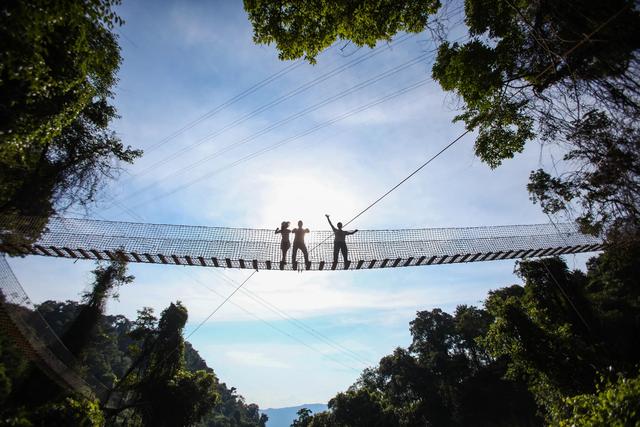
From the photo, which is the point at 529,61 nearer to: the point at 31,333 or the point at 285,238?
the point at 285,238

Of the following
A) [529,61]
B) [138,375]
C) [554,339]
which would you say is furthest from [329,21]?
[138,375]

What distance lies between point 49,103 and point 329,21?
6.66 m

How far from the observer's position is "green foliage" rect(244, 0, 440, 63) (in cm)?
736

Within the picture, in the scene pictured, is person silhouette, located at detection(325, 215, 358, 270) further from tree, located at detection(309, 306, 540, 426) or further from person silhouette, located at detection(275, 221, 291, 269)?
tree, located at detection(309, 306, 540, 426)

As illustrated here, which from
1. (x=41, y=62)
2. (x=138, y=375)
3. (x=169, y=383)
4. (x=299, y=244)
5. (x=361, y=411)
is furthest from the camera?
(x=361, y=411)

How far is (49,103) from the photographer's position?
7102 millimetres

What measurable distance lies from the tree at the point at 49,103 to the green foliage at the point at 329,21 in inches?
132

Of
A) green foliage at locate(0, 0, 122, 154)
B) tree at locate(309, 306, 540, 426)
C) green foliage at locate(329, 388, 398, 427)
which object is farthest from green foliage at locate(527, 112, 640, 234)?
green foliage at locate(329, 388, 398, 427)

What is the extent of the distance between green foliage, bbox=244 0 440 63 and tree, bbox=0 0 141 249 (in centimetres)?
335

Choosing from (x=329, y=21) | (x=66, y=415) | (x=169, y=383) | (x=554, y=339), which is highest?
(x=329, y=21)

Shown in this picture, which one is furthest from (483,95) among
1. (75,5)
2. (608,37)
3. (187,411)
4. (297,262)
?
(187,411)

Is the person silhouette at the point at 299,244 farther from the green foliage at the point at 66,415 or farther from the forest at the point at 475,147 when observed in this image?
the green foliage at the point at 66,415

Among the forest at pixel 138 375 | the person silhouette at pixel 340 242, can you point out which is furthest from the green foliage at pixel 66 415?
the forest at pixel 138 375

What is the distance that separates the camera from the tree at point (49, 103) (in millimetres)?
4664
